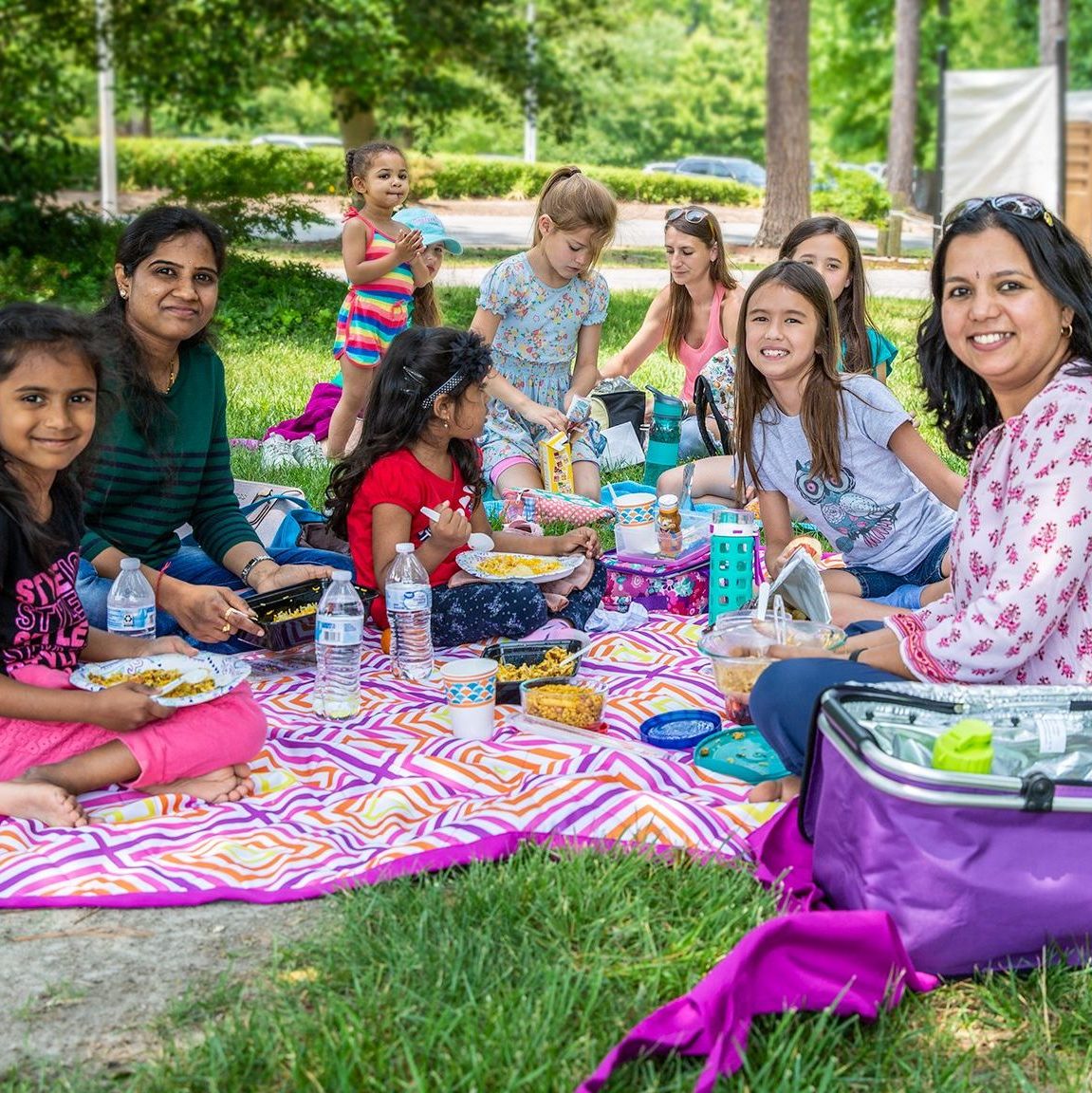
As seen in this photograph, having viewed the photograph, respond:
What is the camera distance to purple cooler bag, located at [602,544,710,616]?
5.10 meters

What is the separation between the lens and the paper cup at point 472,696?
12.4 ft

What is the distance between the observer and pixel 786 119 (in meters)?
17.6

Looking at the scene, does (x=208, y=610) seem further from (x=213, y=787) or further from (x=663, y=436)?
(x=663, y=436)

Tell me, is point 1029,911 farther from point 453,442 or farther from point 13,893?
point 453,442

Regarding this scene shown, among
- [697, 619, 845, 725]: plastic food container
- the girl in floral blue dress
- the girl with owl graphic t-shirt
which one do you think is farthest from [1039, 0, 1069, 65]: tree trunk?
[697, 619, 845, 725]: plastic food container

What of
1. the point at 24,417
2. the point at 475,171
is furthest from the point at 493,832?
the point at 475,171

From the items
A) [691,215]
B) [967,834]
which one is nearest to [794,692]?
[967,834]

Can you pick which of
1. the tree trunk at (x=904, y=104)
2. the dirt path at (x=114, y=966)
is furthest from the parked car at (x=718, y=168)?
the dirt path at (x=114, y=966)

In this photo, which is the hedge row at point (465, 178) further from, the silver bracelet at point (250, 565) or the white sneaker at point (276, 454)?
the silver bracelet at point (250, 565)

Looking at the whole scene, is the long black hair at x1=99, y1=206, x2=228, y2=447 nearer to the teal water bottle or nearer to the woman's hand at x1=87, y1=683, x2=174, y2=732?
the woman's hand at x1=87, y1=683, x2=174, y2=732

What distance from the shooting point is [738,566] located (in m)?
4.77

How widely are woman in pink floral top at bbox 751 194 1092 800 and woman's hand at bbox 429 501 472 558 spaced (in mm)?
1535

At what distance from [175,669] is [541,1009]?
62.7 inches

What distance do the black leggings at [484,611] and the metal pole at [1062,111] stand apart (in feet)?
34.6
